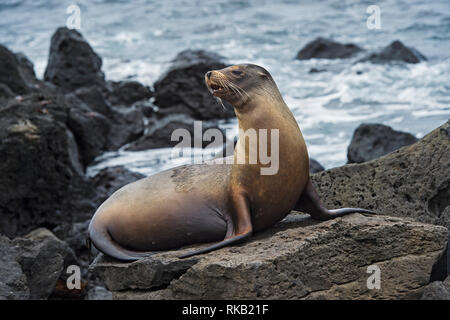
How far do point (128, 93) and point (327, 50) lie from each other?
6.64 m

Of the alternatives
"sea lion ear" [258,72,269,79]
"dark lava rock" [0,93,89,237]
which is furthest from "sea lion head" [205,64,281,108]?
"dark lava rock" [0,93,89,237]

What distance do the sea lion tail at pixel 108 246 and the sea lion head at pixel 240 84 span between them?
1.17 meters

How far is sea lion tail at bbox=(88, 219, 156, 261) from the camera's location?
13.9 ft

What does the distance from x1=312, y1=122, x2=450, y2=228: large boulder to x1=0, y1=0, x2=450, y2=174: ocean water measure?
19.6 ft

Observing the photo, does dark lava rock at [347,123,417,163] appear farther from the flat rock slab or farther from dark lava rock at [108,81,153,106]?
dark lava rock at [108,81,153,106]

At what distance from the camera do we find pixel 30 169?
8.13m

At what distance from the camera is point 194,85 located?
13508 mm

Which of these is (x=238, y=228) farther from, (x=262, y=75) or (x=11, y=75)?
(x=11, y=75)

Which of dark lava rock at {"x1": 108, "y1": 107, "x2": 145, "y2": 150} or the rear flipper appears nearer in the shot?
the rear flipper

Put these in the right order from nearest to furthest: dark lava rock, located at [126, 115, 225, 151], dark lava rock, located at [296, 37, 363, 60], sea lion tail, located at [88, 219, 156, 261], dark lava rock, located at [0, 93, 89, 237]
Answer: sea lion tail, located at [88, 219, 156, 261] < dark lava rock, located at [0, 93, 89, 237] < dark lava rock, located at [126, 115, 225, 151] < dark lava rock, located at [296, 37, 363, 60]

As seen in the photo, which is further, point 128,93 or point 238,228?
point 128,93

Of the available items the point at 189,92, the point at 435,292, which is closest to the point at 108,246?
the point at 435,292
